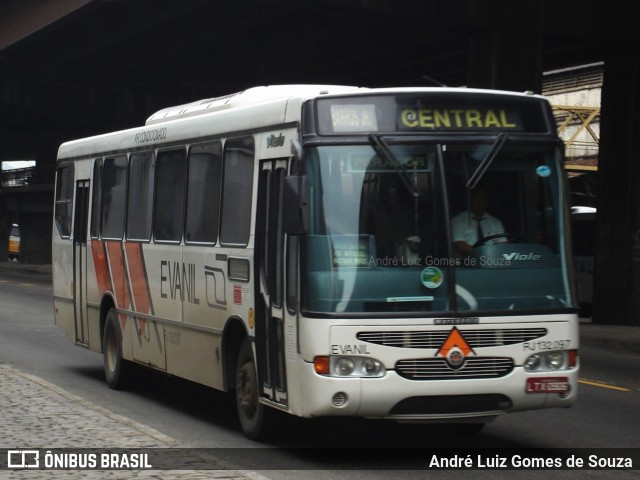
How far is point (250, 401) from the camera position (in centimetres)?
1030

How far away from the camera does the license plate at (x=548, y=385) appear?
918 cm

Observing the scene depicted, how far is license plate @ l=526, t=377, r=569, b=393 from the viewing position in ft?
30.1

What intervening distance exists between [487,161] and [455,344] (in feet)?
4.50

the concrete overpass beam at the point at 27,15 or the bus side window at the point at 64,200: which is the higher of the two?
the concrete overpass beam at the point at 27,15

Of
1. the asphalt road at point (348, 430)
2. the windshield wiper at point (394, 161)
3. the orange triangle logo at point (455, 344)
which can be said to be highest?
the windshield wiper at point (394, 161)

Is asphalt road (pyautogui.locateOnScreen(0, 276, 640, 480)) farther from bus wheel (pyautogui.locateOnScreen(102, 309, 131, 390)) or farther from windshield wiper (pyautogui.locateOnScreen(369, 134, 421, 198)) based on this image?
windshield wiper (pyautogui.locateOnScreen(369, 134, 421, 198))

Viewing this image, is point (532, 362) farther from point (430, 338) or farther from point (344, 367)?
point (344, 367)

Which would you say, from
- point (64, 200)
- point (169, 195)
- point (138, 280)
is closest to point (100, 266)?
point (138, 280)

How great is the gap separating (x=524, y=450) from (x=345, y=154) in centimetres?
266

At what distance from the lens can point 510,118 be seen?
31.5ft

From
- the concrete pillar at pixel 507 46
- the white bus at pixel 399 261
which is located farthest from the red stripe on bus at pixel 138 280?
the concrete pillar at pixel 507 46

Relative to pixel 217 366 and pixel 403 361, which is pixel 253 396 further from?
pixel 403 361

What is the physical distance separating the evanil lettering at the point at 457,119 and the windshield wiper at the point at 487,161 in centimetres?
12

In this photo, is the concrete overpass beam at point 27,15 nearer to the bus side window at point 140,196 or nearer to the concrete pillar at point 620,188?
the concrete pillar at point 620,188
